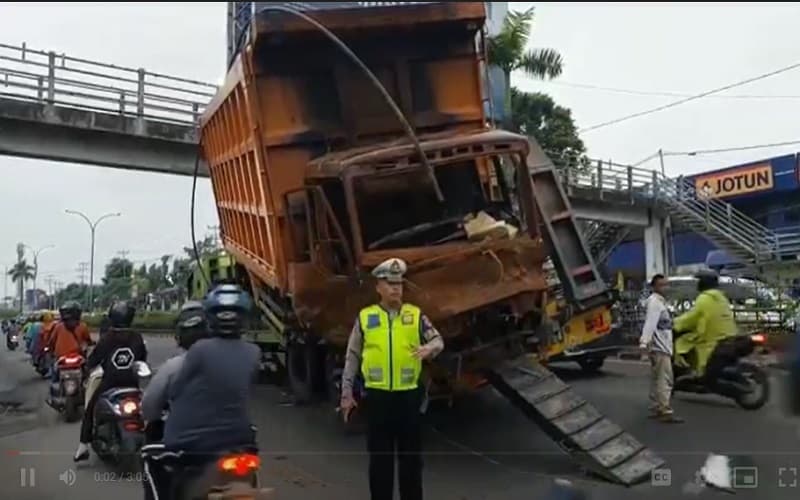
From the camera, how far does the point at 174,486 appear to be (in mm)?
3580

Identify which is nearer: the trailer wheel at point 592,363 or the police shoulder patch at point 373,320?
the police shoulder patch at point 373,320

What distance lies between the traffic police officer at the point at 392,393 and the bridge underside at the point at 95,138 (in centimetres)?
1172

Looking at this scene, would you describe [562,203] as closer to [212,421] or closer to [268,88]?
[268,88]

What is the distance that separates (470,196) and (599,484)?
2.61 metres

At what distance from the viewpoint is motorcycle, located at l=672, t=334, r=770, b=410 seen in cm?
816

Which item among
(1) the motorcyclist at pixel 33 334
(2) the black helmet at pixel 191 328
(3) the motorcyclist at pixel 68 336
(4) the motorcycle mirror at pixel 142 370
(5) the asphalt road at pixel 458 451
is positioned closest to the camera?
(2) the black helmet at pixel 191 328

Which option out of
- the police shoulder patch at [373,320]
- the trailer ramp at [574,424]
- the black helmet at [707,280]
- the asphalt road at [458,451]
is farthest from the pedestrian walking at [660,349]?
the police shoulder patch at [373,320]

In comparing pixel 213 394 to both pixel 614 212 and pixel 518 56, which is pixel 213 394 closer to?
pixel 614 212

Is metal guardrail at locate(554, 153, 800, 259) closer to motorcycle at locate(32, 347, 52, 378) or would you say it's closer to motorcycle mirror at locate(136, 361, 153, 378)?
motorcycle mirror at locate(136, 361, 153, 378)

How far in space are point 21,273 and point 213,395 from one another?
9.26 feet

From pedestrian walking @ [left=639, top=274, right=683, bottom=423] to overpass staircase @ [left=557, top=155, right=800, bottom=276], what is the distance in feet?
2.52

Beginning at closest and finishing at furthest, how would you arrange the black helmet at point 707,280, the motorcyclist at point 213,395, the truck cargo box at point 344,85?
the motorcyclist at point 213,395 → the truck cargo box at point 344,85 → the black helmet at point 707,280

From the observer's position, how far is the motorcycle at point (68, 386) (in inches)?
288

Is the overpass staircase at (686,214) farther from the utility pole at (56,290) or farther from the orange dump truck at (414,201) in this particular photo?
the utility pole at (56,290)
